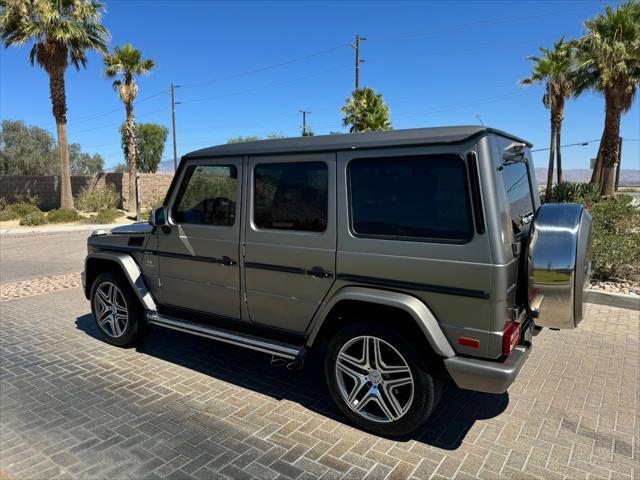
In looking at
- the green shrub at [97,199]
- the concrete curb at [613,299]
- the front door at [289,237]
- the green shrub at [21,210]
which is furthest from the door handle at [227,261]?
the green shrub at [97,199]

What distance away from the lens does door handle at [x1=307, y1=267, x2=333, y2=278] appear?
11.0ft

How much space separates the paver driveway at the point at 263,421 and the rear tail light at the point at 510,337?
0.77 metres

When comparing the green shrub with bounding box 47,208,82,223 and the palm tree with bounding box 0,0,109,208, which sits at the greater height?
the palm tree with bounding box 0,0,109,208

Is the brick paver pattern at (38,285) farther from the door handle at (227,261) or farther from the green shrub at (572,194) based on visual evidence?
the green shrub at (572,194)

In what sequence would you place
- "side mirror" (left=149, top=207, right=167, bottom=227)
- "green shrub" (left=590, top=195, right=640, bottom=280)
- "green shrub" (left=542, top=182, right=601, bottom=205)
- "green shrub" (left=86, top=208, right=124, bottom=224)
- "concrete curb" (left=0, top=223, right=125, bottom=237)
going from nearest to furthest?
"side mirror" (left=149, top=207, right=167, bottom=227) → "green shrub" (left=590, top=195, right=640, bottom=280) → "green shrub" (left=542, top=182, right=601, bottom=205) → "concrete curb" (left=0, top=223, right=125, bottom=237) → "green shrub" (left=86, top=208, right=124, bottom=224)

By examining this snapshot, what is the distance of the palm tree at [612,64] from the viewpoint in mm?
15802

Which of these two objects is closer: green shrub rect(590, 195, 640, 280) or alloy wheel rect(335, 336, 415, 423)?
alloy wheel rect(335, 336, 415, 423)

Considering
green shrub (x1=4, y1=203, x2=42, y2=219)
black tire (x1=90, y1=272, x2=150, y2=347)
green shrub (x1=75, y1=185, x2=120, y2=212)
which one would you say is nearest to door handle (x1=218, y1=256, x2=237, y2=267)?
black tire (x1=90, y1=272, x2=150, y2=347)

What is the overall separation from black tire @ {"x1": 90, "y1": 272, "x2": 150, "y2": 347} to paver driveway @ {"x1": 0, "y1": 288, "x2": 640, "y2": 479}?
0.49 feet

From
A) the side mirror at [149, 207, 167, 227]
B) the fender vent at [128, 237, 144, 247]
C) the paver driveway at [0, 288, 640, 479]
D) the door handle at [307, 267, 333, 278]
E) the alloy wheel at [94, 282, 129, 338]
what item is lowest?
the paver driveway at [0, 288, 640, 479]

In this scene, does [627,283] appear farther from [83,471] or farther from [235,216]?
[83,471]

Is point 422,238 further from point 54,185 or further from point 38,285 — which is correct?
point 54,185

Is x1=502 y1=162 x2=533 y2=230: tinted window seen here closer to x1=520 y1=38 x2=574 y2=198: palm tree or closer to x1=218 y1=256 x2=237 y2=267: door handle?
x1=218 y1=256 x2=237 y2=267: door handle

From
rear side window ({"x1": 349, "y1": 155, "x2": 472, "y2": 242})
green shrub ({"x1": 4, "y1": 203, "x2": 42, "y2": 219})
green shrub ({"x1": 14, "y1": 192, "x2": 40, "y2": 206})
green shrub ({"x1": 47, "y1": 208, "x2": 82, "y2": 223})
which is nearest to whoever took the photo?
rear side window ({"x1": 349, "y1": 155, "x2": 472, "y2": 242})
